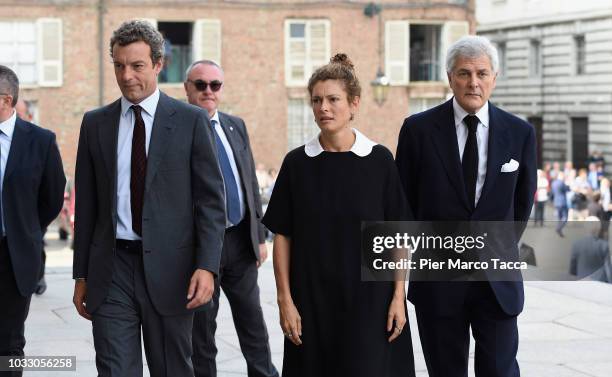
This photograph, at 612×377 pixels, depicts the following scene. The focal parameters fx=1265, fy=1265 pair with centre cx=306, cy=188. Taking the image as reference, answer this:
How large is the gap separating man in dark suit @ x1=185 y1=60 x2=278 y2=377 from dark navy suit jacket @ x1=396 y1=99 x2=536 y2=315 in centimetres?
175

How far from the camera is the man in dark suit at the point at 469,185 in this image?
581cm

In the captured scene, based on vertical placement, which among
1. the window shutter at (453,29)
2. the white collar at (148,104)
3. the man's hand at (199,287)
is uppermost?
the window shutter at (453,29)

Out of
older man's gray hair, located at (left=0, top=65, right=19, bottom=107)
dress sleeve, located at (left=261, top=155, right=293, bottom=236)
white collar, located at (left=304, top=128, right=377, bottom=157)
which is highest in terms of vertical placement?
older man's gray hair, located at (left=0, top=65, right=19, bottom=107)

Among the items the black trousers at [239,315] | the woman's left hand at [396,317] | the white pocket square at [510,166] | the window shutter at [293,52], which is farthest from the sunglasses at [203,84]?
the window shutter at [293,52]

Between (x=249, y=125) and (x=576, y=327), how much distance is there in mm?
24082

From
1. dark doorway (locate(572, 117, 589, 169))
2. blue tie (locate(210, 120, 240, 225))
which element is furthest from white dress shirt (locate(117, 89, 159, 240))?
dark doorway (locate(572, 117, 589, 169))

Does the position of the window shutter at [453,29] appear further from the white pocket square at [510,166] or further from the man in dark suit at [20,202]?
the white pocket square at [510,166]

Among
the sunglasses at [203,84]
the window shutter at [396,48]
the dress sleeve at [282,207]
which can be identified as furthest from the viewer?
the window shutter at [396,48]

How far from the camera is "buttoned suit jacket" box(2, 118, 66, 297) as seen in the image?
6.66 metres

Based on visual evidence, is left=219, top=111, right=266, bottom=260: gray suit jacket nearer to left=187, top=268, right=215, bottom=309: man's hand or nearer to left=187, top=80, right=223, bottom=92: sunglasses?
left=187, top=80, right=223, bottom=92: sunglasses

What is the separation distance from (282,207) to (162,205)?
1.77 feet

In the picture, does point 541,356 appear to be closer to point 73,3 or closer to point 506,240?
point 506,240

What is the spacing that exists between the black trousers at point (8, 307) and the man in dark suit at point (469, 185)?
215cm

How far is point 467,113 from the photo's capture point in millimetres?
5938
